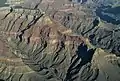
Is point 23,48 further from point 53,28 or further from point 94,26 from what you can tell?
point 94,26

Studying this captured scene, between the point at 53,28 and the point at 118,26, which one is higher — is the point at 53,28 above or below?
above

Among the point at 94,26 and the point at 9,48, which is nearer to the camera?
the point at 9,48

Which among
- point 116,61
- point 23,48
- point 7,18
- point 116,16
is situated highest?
point 7,18

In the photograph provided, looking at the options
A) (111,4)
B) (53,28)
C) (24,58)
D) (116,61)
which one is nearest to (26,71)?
(24,58)

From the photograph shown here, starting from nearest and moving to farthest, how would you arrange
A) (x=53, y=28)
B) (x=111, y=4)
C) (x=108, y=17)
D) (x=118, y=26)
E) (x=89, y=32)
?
(x=53, y=28) < (x=89, y=32) < (x=118, y=26) < (x=108, y=17) < (x=111, y=4)

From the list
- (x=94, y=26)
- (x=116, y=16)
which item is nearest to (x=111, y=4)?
(x=116, y=16)

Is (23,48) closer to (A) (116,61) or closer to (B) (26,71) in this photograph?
(B) (26,71)

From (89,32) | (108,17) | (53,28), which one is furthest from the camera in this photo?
(108,17)

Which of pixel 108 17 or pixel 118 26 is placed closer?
pixel 118 26

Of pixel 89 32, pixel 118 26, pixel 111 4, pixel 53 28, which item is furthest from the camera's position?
pixel 111 4
